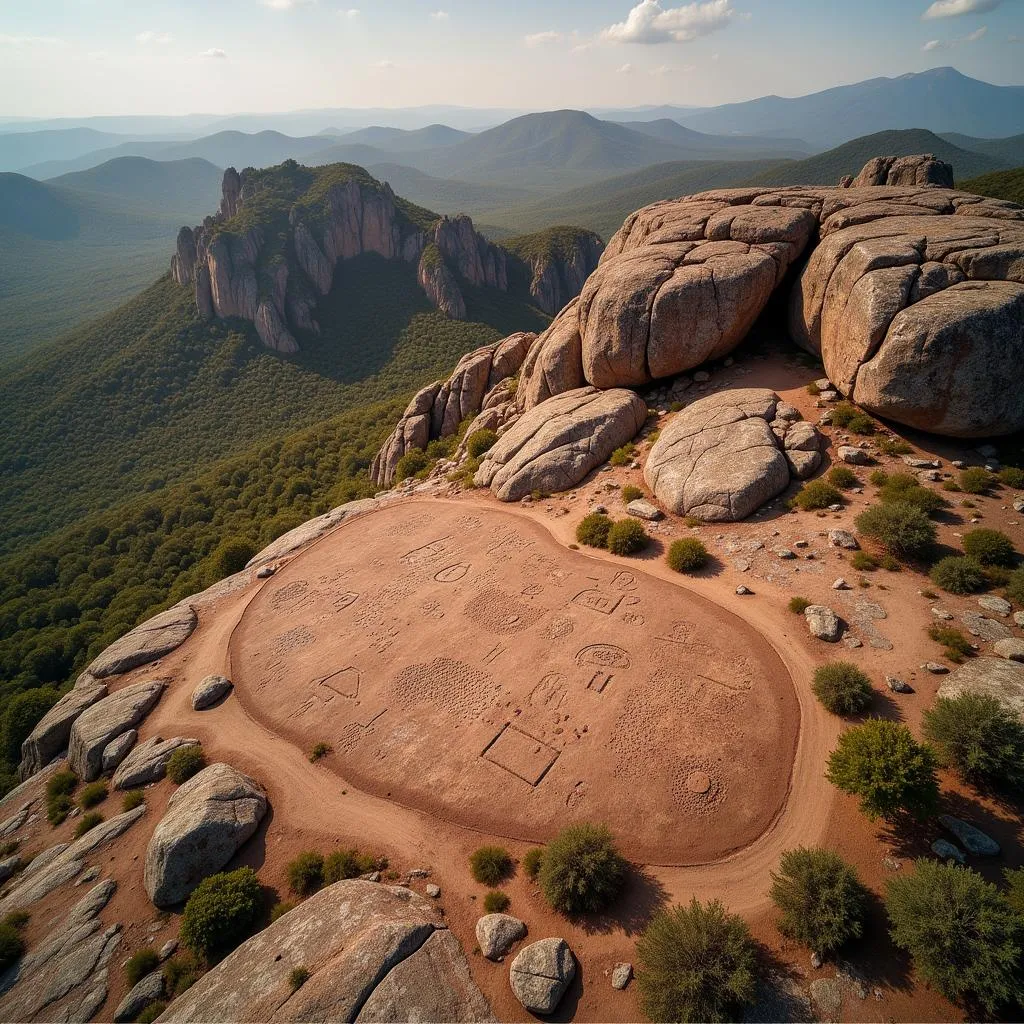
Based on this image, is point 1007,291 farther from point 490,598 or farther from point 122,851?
point 122,851

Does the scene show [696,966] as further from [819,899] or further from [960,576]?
[960,576]

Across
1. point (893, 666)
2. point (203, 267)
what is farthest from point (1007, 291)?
point (203, 267)

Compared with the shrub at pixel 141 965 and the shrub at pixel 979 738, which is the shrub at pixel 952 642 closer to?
the shrub at pixel 979 738

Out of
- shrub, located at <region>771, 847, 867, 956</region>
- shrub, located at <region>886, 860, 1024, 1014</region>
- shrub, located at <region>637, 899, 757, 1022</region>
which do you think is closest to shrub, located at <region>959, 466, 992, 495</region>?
shrub, located at <region>886, 860, 1024, 1014</region>

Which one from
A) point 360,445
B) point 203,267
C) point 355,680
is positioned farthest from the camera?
point 203,267

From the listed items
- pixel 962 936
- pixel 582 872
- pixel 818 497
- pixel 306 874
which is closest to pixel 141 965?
pixel 306 874

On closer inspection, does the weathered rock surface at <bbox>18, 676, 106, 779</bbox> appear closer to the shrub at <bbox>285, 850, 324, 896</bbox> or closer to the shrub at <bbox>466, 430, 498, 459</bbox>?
the shrub at <bbox>285, 850, 324, 896</bbox>
